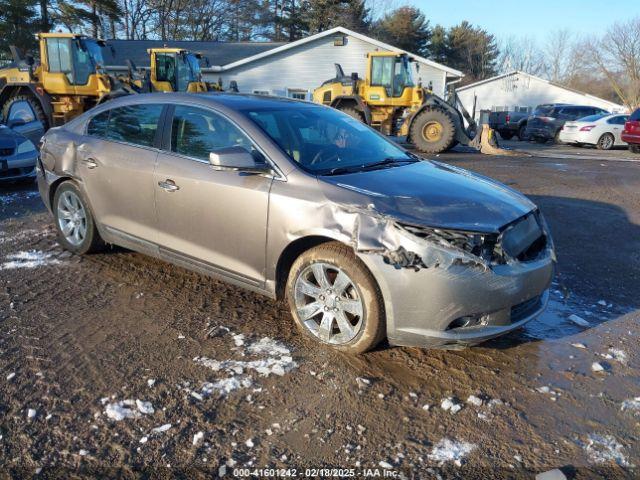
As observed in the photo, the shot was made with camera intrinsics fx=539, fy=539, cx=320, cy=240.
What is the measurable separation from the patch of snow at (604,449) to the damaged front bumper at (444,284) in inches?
29.8

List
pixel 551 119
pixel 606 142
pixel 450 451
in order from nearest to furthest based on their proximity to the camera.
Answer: pixel 450 451, pixel 606 142, pixel 551 119

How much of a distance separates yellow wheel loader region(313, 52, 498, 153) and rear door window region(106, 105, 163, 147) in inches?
475

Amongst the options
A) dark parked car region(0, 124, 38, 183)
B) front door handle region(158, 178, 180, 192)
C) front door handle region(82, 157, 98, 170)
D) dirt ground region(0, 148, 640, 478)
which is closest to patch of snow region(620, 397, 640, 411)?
dirt ground region(0, 148, 640, 478)

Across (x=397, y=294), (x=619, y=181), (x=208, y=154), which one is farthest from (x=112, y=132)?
(x=619, y=181)

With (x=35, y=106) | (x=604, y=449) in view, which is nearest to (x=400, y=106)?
(x=35, y=106)

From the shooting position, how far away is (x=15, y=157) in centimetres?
853

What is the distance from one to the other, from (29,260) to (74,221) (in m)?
0.55

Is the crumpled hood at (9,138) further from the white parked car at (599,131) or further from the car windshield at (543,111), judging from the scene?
the car windshield at (543,111)

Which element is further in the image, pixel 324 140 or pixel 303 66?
pixel 303 66

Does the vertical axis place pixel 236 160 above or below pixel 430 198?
above

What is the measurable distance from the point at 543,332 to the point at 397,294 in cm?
142

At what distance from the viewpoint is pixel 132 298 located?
4.31m

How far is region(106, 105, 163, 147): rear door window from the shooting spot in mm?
4480

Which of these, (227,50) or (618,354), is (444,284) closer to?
(618,354)
